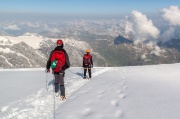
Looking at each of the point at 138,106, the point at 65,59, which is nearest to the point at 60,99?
the point at 65,59

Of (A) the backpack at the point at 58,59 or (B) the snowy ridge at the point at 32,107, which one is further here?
(A) the backpack at the point at 58,59

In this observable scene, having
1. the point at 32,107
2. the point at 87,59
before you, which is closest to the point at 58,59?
the point at 32,107

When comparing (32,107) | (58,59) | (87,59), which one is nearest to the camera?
(32,107)

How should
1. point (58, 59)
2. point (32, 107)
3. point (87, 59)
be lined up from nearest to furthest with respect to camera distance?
point (32, 107), point (58, 59), point (87, 59)

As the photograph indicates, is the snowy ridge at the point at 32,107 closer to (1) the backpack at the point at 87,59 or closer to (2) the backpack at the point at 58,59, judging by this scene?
(2) the backpack at the point at 58,59

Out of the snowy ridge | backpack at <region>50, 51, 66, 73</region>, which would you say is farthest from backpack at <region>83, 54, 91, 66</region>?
backpack at <region>50, 51, 66, 73</region>

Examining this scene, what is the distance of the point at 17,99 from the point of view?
13477 mm

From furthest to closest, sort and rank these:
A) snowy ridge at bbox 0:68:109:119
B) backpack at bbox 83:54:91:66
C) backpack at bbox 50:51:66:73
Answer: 1. backpack at bbox 83:54:91:66
2. backpack at bbox 50:51:66:73
3. snowy ridge at bbox 0:68:109:119

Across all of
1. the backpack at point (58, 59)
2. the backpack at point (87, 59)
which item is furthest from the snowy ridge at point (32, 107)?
the backpack at point (87, 59)

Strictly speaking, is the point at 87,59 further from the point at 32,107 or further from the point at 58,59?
the point at 32,107

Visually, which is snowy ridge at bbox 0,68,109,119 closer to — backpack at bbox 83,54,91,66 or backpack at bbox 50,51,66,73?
backpack at bbox 50,51,66,73

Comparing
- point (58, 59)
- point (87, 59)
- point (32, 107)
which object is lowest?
point (32, 107)

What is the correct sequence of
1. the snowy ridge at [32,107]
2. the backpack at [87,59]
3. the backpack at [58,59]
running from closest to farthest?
1. the snowy ridge at [32,107]
2. the backpack at [58,59]
3. the backpack at [87,59]

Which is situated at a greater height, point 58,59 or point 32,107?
point 58,59
